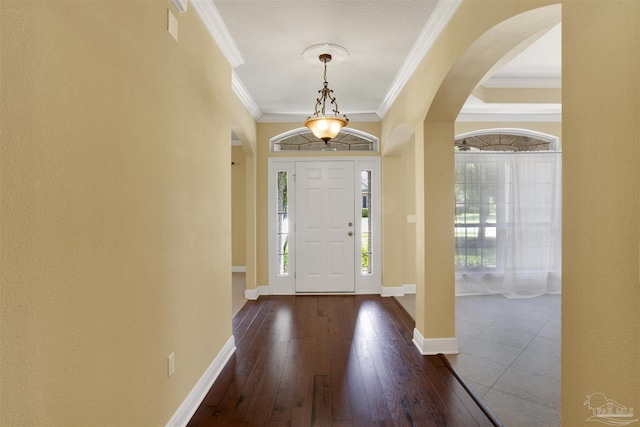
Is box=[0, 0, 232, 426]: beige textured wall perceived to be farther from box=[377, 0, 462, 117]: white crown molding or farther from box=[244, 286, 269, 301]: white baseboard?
box=[244, 286, 269, 301]: white baseboard

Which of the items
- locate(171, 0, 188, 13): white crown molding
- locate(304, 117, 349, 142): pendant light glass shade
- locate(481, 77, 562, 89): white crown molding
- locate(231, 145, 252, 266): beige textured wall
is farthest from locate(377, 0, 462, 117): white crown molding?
locate(231, 145, 252, 266): beige textured wall

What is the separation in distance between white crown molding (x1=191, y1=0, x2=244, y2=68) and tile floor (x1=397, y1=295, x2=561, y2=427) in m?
3.26

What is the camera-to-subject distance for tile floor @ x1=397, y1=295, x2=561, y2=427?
6.99ft

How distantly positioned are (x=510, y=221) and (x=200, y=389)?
4539mm

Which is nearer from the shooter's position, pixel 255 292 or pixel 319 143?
pixel 255 292

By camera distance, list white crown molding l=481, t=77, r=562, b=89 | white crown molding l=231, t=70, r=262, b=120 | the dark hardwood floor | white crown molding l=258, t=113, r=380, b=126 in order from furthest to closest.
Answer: white crown molding l=258, t=113, r=380, b=126
white crown molding l=481, t=77, r=562, b=89
white crown molding l=231, t=70, r=262, b=120
the dark hardwood floor

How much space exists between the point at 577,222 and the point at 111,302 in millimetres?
1865

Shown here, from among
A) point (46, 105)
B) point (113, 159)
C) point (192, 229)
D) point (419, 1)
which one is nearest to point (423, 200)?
point (419, 1)

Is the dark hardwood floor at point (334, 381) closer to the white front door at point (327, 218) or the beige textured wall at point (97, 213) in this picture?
the beige textured wall at point (97, 213)

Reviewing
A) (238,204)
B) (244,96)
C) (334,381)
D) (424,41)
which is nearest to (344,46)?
(424,41)

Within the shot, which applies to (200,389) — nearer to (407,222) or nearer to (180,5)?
(180,5)

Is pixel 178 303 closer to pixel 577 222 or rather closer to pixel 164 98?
pixel 164 98

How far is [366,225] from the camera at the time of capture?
5.12 meters

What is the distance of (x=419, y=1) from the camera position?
227cm
